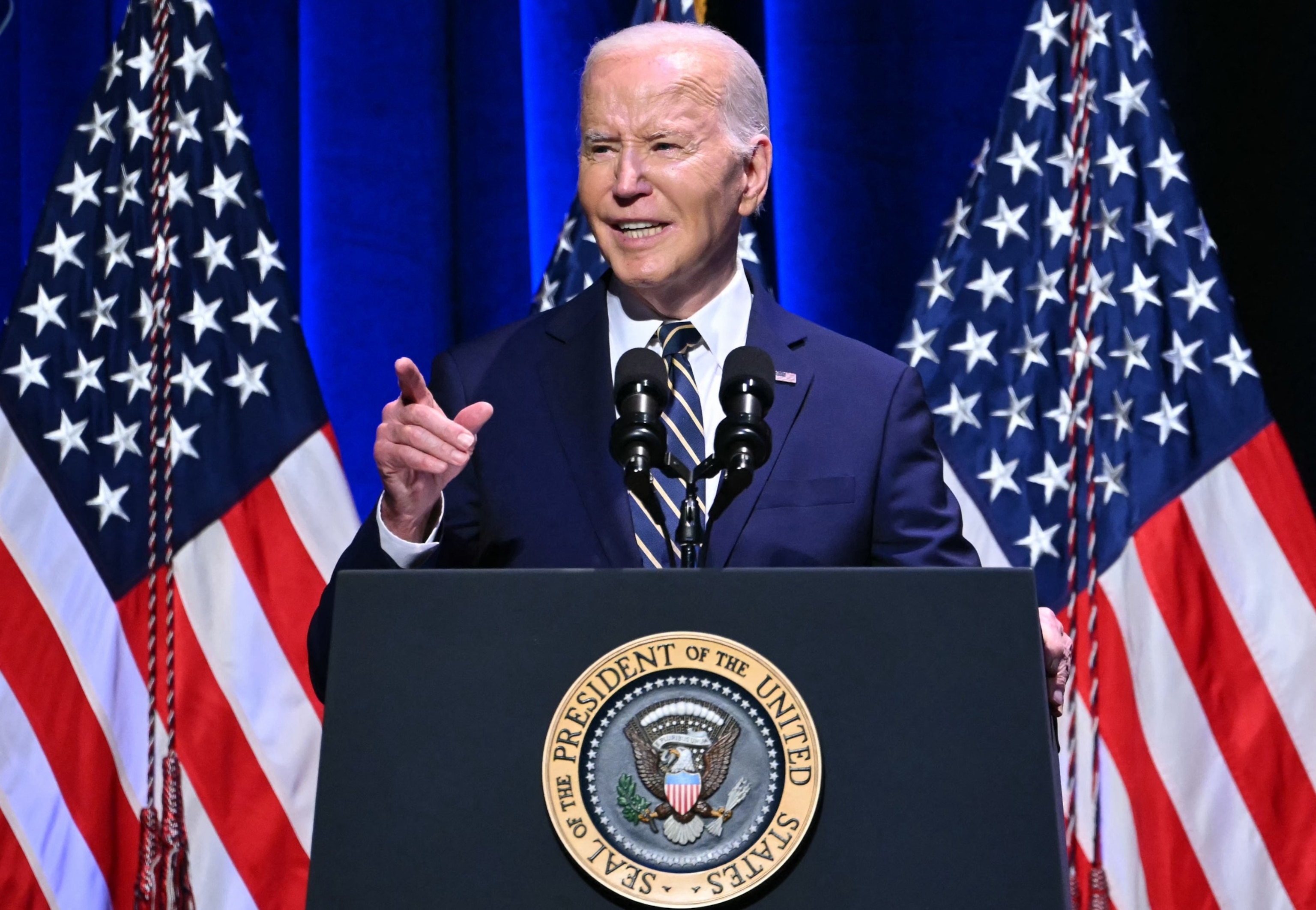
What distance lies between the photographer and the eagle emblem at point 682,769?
1151mm

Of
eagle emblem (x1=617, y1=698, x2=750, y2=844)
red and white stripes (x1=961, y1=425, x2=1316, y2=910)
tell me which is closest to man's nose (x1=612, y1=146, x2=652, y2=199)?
eagle emblem (x1=617, y1=698, x2=750, y2=844)

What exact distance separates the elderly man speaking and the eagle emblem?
48 centimetres

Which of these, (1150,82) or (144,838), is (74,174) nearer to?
(144,838)

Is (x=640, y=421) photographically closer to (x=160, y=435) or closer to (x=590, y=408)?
(x=590, y=408)

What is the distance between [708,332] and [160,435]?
146 centimetres

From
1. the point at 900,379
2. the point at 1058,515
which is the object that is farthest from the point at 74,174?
the point at 1058,515

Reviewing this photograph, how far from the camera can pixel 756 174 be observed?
2023mm

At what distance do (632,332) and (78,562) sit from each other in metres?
1.50

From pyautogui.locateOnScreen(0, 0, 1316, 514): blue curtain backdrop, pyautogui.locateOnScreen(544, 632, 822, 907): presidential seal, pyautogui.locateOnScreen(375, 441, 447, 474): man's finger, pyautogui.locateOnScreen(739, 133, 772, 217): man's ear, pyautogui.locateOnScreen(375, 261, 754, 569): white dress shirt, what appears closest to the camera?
pyautogui.locateOnScreen(544, 632, 822, 907): presidential seal

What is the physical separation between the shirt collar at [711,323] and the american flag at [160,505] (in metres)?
1.22

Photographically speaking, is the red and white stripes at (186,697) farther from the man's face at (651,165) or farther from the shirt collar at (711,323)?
the man's face at (651,165)

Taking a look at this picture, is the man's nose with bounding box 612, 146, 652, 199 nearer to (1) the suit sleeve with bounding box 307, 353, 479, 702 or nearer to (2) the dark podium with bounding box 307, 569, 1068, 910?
(1) the suit sleeve with bounding box 307, 353, 479, 702

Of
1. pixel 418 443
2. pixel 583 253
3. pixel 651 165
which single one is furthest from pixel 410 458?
pixel 583 253

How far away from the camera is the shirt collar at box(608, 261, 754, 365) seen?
6.35 feet
